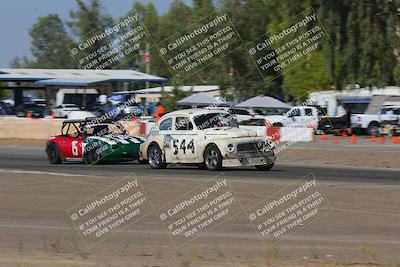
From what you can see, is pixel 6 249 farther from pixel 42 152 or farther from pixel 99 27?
pixel 99 27

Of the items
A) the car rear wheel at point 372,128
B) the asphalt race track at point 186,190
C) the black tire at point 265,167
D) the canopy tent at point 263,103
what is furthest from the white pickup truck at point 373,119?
the black tire at point 265,167

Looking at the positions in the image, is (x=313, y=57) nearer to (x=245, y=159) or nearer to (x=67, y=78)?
(x=67, y=78)

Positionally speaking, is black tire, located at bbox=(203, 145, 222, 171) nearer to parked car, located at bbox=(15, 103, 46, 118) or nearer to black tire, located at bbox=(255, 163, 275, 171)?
black tire, located at bbox=(255, 163, 275, 171)

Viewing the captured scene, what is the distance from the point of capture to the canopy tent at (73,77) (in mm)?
67125

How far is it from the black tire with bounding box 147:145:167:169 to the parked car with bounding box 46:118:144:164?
4.07 ft

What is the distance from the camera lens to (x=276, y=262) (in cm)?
877

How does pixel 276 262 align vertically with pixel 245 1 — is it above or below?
below

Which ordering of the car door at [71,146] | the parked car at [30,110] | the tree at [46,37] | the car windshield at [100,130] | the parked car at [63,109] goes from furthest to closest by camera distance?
the tree at [46,37] → the parked car at [30,110] → the parked car at [63,109] → the car windshield at [100,130] → the car door at [71,146]

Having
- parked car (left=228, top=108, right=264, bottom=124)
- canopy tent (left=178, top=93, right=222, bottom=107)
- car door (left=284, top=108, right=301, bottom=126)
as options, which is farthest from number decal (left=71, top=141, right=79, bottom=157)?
canopy tent (left=178, top=93, right=222, bottom=107)

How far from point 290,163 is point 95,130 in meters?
5.94

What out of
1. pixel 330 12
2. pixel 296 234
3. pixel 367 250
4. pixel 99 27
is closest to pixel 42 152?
pixel 330 12

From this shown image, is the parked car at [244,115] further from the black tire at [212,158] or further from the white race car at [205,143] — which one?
the black tire at [212,158]

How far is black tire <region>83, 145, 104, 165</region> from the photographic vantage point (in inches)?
878

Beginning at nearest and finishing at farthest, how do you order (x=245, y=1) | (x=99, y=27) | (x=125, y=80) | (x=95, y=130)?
1. (x=95, y=130)
2. (x=245, y=1)
3. (x=125, y=80)
4. (x=99, y=27)
